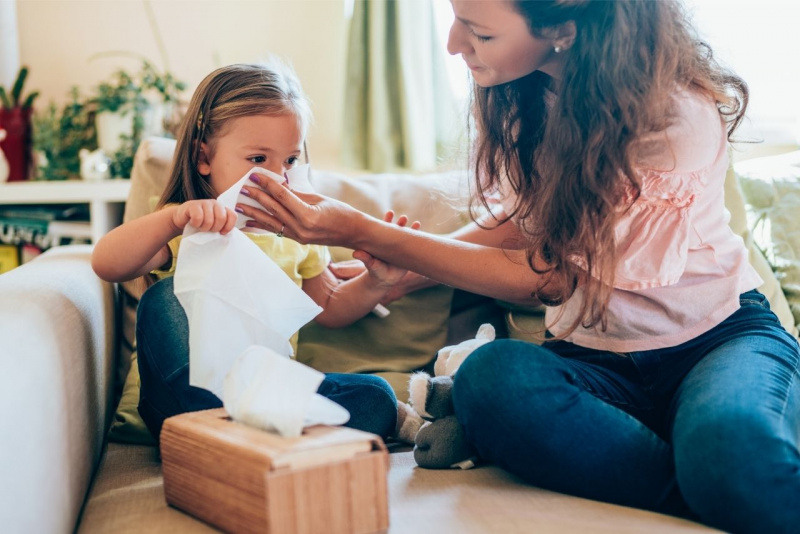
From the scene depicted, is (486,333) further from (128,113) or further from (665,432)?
(128,113)

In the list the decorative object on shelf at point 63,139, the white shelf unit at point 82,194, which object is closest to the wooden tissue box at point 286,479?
the white shelf unit at point 82,194

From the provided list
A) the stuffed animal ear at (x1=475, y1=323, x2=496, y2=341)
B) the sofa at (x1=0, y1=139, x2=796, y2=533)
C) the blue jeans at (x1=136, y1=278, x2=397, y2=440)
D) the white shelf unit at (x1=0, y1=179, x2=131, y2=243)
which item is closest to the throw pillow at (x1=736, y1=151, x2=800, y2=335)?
the sofa at (x1=0, y1=139, x2=796, y2=533)

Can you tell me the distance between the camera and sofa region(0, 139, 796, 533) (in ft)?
2.66

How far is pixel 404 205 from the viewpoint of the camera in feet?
5.05

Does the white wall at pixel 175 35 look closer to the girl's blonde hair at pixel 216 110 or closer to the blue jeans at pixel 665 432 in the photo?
the girl's blonde hair at pixel 216 110

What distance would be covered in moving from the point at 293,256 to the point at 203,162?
21 cm

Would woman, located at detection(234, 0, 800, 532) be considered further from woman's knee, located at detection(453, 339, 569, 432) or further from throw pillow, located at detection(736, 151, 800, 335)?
throw pillow, located at detection(736, 151, 800, 335)

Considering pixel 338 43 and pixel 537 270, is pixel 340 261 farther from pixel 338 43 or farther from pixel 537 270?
pixel 338 43

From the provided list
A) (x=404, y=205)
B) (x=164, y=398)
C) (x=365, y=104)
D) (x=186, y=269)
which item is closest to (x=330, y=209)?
(x=186, y=269)

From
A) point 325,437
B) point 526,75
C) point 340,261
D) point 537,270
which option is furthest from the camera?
point 340,261

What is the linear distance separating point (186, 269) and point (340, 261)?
0.53 m

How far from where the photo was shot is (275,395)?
31.7 inches

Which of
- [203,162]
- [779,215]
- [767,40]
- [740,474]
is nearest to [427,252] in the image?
[203,162]

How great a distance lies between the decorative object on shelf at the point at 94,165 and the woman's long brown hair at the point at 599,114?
53.2 inches
